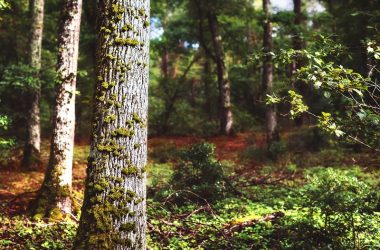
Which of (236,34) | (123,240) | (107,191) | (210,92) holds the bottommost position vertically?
(123,240)

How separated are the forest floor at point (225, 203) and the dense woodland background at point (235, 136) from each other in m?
0.03

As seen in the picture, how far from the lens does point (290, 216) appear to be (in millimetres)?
6988

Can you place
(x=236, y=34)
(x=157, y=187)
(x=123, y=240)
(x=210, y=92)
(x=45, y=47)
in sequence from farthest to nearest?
(x=210, y=92) < (x=236, y=34) < (x=45, y=47) < (x=157, y=187) < (x=123, y=240)

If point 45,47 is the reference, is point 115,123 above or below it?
below

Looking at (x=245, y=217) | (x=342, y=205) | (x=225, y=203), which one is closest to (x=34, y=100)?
(x=225, y=203)

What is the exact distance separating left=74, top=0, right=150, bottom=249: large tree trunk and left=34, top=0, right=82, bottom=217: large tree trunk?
134 inches

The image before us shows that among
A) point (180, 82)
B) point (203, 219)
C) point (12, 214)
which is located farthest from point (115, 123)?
point (180, 82)

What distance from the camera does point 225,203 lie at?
339 inches

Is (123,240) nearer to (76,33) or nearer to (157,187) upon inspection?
(76,33)

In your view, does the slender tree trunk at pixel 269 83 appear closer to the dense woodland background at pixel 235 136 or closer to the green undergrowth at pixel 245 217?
the dense woodland background at pixel 235 136

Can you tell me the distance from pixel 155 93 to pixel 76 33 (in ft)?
50.8

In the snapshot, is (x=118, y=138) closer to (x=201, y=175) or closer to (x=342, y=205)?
(x=342, y=205)

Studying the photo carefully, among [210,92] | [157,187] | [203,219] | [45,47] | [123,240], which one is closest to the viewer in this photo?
[123,240]

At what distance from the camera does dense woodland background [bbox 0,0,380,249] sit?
208 inches
